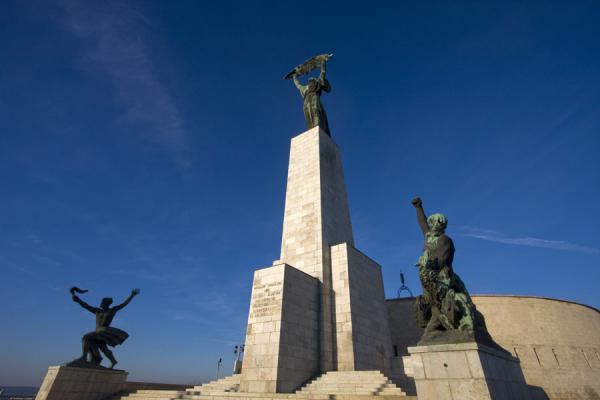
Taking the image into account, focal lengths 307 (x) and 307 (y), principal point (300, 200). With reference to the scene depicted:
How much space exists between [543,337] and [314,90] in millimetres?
22946

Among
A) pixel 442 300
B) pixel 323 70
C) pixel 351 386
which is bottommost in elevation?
pixel 351 386

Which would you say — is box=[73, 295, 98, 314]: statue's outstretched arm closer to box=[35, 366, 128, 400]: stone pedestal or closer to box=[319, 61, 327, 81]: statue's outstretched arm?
box=[35, 366, 128, 400]: stone pedestal

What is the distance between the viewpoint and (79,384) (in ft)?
39.4

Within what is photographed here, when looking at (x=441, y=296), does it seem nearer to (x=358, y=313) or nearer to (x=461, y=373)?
(x=461, y=373)

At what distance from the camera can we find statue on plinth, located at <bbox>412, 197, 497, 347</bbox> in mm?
6066

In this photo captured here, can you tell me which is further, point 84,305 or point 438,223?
point 84,305

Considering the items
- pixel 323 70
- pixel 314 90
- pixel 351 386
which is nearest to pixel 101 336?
pixel 351 386

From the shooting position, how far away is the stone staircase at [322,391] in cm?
901

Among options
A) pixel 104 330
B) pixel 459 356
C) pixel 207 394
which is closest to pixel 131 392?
pixel 104 330

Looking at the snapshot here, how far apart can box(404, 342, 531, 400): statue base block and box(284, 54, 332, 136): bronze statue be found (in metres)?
17.5

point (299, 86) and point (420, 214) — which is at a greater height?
point (299, 86)

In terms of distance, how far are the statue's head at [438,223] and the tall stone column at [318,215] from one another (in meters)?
8.10

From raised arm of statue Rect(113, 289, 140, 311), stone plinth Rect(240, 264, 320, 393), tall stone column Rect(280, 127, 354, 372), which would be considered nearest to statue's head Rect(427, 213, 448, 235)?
stone plinth Rect(240, 264, 320, 393)

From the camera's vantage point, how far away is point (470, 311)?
6.25m
